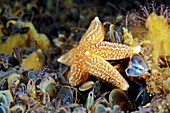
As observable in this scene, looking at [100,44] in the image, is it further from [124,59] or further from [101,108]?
[101,108]

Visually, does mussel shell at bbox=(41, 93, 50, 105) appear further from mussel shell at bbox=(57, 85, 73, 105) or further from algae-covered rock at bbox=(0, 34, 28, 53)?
algae-covered rock at bbox=(0, 34, 28, 53)

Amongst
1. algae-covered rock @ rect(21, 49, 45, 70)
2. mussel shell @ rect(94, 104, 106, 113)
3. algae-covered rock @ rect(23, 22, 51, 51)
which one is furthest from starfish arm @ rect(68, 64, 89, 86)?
algae-covered rock @ rect(23, 22, 51, 51)

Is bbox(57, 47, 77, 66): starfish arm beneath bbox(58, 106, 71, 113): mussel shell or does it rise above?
above

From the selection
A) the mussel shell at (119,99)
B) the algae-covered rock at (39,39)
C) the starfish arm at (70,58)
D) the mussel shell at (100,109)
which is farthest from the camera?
the algae-covered rock at (39,39)

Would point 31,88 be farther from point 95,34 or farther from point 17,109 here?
point 95,34

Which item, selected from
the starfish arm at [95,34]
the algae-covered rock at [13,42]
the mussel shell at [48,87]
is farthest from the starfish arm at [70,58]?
the algae-covered rock at [13,42]

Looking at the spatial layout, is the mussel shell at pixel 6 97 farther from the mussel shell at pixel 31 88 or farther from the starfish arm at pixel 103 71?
the starfish arm at pixel 103 71

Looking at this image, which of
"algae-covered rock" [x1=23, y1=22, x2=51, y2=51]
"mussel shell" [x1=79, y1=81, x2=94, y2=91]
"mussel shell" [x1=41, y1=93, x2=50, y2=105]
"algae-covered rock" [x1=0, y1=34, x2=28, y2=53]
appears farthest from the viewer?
"algae-covered rock" [x1=23, y1=22, x2=51, y2=51]
